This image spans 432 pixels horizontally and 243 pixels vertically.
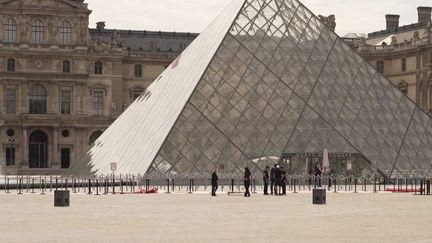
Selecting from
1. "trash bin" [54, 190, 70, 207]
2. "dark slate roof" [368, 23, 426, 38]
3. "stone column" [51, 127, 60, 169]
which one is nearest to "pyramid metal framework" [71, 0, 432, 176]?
"trash bin" [54, 190, 70, 207]

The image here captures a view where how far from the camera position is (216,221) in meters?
23.0

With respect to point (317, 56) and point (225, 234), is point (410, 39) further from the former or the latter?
point (225, 234)

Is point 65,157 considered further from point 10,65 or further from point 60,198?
point 60,198

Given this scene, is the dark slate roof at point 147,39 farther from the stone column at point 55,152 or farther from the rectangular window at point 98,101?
the stone column at point 55,152

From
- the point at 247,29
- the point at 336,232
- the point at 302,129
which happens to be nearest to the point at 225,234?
the point at 336,232

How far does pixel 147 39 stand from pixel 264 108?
56.6 metres

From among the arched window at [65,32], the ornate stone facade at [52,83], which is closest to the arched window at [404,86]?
the ornate stone facade at [52,83]

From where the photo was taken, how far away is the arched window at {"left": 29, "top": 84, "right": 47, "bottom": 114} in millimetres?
95438

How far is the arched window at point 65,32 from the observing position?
9581 cm

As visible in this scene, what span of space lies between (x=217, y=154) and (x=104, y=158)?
723cm

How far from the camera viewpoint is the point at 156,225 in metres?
21.7

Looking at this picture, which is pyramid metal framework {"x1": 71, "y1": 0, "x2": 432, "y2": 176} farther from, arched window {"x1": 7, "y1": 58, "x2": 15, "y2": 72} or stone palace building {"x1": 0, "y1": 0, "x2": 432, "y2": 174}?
arched window {"x1": 7, "y1": 58, "x2": 15, "y2": 72}

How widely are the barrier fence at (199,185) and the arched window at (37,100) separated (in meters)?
44.5

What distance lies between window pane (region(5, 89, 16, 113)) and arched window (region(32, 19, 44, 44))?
4474 mm
